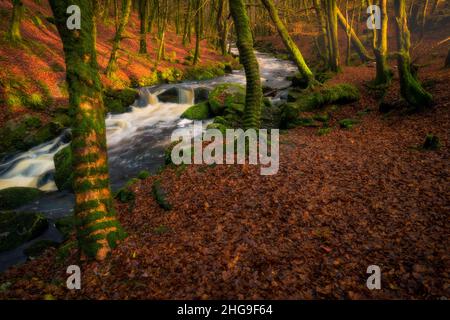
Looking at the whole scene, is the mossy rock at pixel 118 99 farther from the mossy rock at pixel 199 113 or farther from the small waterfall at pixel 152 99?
the mossy rock at pixel 199 113

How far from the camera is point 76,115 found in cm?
543

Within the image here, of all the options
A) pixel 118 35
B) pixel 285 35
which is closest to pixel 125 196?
pixel 285 35

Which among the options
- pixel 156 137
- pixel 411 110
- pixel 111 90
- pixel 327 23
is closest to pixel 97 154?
pixel 156 137

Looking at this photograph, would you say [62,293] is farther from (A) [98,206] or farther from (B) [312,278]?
(B) [312,278]

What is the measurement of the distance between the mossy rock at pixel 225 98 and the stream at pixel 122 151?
2.02m

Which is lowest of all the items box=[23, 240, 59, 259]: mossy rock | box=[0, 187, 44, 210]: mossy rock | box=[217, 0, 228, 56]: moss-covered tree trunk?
box=[23, 240, 59, 259]: mossy rock

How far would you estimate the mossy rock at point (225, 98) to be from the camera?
16375mm

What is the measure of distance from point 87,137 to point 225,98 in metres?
12.3

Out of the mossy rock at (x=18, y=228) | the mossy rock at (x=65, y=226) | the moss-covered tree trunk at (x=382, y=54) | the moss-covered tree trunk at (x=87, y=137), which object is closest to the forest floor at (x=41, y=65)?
the mossy rock at (x=18, y=228)

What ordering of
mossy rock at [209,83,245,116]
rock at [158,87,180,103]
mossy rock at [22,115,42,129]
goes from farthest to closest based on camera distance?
rock at [158,87,180,103] → mossy rock at [209,83,245,116] → mossy rock at [22,115,42,129]

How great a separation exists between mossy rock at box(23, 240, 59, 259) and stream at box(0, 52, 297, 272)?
19 cm

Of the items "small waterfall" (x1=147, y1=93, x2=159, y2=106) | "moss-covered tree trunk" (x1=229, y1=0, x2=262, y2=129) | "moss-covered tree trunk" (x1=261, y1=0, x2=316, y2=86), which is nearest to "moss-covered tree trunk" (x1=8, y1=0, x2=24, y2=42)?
"small waterfall" (x1=147, y1=93, x2=159, y2=106)

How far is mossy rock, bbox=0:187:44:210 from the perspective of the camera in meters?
10.2

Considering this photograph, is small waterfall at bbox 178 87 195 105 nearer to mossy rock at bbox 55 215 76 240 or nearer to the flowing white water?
the flowing white water
